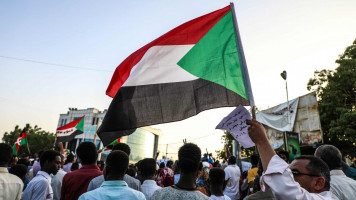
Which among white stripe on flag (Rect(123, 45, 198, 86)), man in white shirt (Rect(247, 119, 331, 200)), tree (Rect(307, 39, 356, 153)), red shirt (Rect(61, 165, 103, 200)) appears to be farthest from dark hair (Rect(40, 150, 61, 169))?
tree (Rect(307, 39, 356, 153))

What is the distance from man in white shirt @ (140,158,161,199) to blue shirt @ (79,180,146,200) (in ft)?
6.18

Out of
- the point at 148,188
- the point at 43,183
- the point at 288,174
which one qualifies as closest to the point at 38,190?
the point at 43,183

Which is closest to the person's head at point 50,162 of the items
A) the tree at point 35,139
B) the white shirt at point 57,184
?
the white shirt at point 57,184

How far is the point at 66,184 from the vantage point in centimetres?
347

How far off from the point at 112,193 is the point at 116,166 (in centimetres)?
29

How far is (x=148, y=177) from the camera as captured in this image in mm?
4680

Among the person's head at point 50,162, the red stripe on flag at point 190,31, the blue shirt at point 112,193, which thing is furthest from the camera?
the person's head at point 50,162

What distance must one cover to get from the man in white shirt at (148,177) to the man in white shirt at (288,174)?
9.31ft

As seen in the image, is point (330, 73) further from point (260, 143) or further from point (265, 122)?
point (260, 143)

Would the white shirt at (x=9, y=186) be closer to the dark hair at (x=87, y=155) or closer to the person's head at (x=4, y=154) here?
the person's head at (x=4, y=154)

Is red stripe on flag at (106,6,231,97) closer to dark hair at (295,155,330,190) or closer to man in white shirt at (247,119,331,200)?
man in white shirt at (247,119,331,200)

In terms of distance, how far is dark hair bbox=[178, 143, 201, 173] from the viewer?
89.5 inches

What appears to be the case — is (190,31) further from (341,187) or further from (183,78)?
(341,187)

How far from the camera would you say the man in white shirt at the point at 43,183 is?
150 inches
